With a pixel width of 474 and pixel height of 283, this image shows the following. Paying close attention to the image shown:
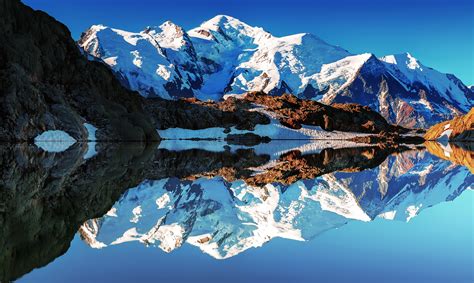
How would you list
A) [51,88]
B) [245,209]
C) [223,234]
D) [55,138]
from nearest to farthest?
[223,234], [245,209], [55,138], [51,88]

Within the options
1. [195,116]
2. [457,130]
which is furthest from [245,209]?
[457,130]

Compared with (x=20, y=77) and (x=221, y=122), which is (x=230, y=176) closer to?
(x=20, y=77)

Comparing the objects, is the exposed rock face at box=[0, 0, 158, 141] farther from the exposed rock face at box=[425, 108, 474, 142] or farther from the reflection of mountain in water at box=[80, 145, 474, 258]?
the exposed rock face at box=[425, 108, 474, 142]

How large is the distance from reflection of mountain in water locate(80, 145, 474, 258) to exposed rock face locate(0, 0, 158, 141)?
38.7 metres

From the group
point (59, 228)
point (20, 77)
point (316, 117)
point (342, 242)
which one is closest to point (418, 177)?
point (342, 242)

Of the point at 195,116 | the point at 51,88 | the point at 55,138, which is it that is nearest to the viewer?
the point at 55,138

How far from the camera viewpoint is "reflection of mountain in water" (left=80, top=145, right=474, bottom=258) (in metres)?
10.9

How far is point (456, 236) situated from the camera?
10938mm

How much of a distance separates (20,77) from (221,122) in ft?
283

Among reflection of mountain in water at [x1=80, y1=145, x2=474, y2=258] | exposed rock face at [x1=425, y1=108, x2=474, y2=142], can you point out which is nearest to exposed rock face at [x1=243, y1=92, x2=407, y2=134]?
exposed rock face at [x1=425, y1=108, x2=474, y2=142]

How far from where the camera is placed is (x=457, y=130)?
556 feet

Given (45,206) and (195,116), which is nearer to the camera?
(45,206)

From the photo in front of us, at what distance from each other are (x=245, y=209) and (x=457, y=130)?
169455mm

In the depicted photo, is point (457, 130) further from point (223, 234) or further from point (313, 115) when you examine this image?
point (223, 234)
